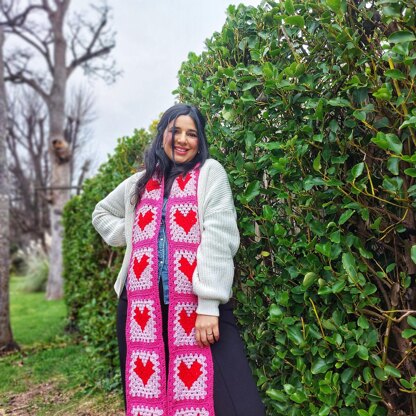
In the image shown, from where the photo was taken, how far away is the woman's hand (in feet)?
6.37

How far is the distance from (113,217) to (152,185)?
38 cm

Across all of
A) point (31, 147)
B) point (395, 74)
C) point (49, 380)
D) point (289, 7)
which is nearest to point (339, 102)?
point (395, 74)

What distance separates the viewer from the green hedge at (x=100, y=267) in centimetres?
441

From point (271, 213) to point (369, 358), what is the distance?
0.69 meters

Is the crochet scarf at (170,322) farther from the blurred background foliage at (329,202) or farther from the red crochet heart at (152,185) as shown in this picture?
the blurred background foliage at (329,202)

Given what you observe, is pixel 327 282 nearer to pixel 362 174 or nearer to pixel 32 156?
pixel 362 174

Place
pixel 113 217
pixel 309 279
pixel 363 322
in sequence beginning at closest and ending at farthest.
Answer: pixel 363 322 → pixel 309 279 → pixel 113 217

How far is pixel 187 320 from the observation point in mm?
2014

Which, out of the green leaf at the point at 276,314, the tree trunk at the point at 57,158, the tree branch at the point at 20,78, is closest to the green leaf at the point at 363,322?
the green leaf at the point at 276,314

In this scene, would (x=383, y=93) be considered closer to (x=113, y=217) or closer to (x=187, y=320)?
(x=187, y=320)

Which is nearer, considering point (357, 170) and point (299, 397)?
point (357, 170)

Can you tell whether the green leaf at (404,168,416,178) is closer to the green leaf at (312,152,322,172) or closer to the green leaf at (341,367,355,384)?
the green leaf at (312,152,322,172)

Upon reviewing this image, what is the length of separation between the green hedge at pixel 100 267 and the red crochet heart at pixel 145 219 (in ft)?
6.38

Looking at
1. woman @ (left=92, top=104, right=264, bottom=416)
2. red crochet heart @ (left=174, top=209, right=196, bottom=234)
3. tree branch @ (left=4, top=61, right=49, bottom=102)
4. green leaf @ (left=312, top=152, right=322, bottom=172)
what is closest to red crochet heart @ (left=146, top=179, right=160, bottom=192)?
woman @ (left=92, top=104, right=264, bottom=416)
